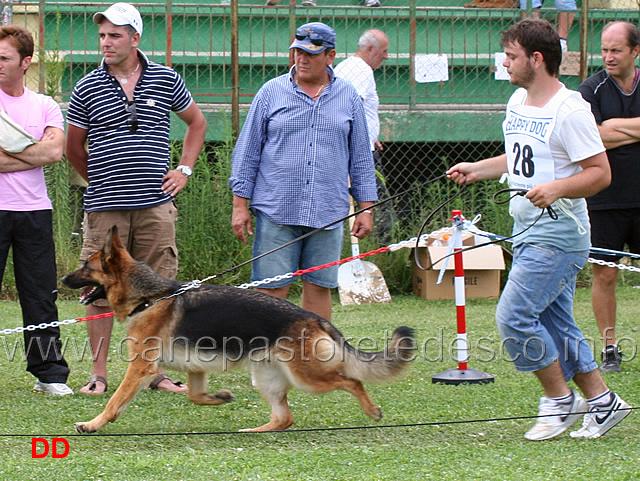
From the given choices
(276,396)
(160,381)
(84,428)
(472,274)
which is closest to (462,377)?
(276,396)

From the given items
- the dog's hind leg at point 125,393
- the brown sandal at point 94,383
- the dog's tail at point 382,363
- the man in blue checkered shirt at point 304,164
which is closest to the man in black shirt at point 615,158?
the man in blue checkered shirt at point 304,164

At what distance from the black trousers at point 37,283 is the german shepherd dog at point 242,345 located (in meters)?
0.60

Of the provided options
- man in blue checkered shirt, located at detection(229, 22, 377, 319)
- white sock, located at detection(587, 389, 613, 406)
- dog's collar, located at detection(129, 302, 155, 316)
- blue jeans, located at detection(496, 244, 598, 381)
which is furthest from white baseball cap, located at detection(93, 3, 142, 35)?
white sock, located at detection(587, 389, 613, 406)

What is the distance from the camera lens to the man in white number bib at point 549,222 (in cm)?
385

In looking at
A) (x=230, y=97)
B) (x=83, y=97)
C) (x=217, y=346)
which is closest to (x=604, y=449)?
(x=217, y=346)

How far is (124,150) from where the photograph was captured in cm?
512

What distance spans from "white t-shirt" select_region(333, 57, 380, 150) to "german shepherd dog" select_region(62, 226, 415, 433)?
4.59 m

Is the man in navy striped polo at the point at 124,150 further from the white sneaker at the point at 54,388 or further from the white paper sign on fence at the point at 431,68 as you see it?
the white paper sign on fence at the point at 431,68

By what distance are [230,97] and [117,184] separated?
4972mm

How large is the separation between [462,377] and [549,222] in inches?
67.2

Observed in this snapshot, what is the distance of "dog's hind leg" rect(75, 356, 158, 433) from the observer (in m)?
4.22

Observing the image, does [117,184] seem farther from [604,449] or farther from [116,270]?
[604,449]

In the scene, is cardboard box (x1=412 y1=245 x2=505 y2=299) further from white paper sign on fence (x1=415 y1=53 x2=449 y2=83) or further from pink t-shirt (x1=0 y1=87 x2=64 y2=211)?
pink t-shirt (x1=0 y1=87 x2=64 y2=211)

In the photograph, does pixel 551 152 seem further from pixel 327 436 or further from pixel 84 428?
pixel 84 428
